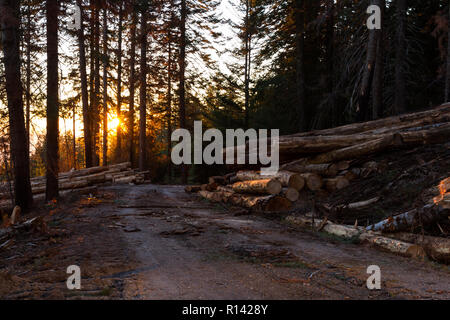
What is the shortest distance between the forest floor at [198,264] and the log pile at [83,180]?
23.1 ft

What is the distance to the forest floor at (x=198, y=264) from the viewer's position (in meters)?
3.40

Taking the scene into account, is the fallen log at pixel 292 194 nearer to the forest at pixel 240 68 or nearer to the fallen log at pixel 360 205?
the fallen log at pixel 360 205

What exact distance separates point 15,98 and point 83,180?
6.67 meters

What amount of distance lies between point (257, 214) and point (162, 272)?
5.79 m

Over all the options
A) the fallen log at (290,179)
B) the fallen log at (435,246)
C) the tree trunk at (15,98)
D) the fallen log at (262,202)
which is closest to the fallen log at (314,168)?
the fallen log at (290,179)

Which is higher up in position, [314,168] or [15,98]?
[15,98]

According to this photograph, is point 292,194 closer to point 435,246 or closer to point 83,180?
point 435,246

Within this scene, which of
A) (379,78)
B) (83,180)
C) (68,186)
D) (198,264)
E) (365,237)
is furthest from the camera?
(83,180)

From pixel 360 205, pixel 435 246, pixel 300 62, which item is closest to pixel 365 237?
pixel 435 246

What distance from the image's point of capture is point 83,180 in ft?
50.5

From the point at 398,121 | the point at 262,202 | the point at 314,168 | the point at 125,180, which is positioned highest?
the point at 398,121

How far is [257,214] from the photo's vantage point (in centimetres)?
946

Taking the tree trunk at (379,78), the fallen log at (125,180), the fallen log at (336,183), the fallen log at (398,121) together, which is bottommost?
the fallen log at (125,180)
